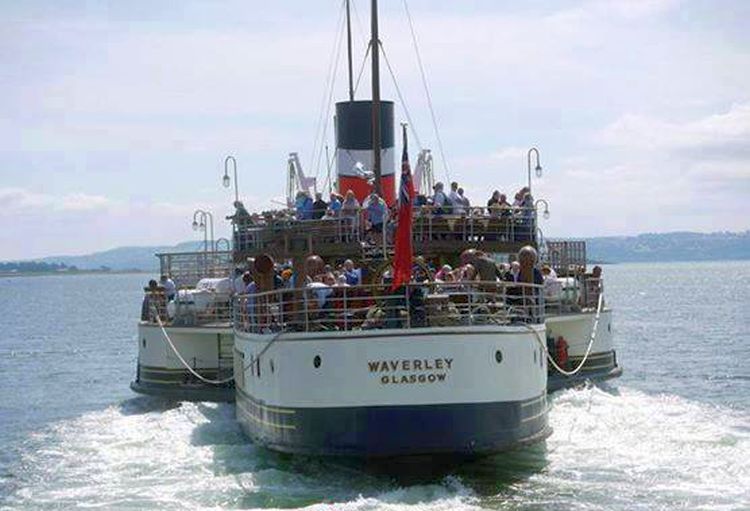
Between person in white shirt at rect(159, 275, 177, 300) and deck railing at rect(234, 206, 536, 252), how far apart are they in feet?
11.2

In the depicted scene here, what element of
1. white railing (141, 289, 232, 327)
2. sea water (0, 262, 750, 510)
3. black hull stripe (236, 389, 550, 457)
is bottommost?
sea water (0, 262, 750, 510)

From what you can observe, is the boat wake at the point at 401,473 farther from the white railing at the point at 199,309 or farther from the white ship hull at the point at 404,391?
the white railing at the point at 199,309

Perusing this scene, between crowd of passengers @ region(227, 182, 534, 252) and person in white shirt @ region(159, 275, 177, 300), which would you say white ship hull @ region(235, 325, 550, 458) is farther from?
person in white shirt @ region(159, 275, 177, 300)

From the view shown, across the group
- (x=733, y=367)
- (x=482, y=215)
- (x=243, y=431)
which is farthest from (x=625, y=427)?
(x=733, y=367)

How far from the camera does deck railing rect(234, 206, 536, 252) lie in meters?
27.6

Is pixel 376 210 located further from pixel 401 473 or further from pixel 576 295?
pixel 576 295

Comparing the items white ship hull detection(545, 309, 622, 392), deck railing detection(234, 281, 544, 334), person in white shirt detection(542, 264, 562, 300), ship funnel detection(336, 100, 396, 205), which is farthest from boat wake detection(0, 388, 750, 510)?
ship funnel detection(336, 100, 396, 205)

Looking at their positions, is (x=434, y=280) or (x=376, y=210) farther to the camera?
(x=376, y=210)

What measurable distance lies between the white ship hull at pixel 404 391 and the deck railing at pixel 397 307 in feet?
0.94

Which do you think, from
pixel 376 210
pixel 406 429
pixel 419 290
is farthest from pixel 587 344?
pixel 406 429

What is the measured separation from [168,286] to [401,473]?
48.3 ft

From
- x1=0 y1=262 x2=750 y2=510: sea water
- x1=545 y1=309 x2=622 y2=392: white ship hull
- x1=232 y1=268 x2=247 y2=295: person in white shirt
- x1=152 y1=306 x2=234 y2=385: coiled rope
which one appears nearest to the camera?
x1=0 y1=262 x2=750 y2=510: sea water

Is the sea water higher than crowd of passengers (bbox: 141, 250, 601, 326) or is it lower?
lower

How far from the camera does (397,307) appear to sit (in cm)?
1986
